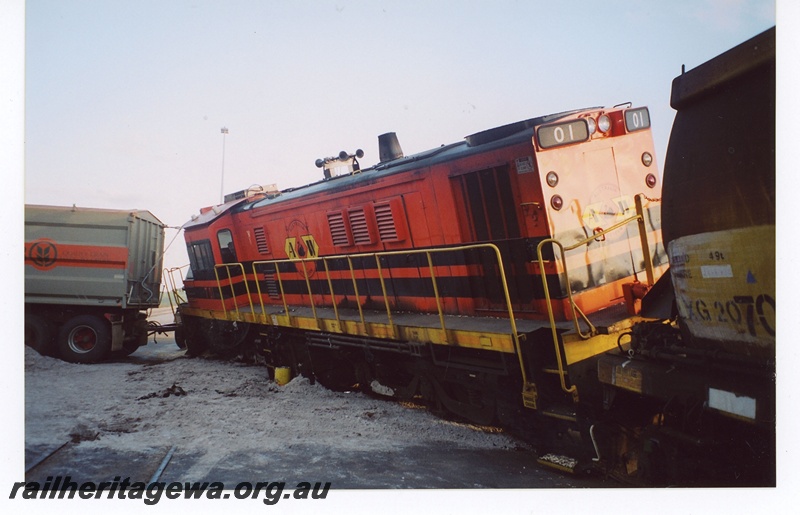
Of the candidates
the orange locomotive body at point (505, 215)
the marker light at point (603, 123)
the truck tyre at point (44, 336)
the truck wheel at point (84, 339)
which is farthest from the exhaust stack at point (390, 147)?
the truck wheel at point (84, 339)

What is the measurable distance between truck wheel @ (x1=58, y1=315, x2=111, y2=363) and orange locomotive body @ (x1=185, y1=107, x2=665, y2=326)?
15.9ft

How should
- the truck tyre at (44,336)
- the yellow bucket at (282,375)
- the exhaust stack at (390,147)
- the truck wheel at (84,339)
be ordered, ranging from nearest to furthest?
the exhaust stack at (390,147)
the yellow bucket at (282,375)
the truck tyre at (44,336)
the truck wheel at (84,339)

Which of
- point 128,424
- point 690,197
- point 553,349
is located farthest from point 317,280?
point 690,197

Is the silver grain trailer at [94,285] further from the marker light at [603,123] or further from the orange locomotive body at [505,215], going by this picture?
the marker light at [603,123]

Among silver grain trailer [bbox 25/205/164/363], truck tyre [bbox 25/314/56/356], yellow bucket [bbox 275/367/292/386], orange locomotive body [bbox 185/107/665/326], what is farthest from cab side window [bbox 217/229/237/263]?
truck tyre [bbox 25/314/56/356]

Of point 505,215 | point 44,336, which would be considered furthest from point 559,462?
point 44,336

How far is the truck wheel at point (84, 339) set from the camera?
28.8ft

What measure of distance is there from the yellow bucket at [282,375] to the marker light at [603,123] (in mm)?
5401

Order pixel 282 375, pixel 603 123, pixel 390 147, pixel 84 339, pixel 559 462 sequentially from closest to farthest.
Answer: pixel 559 462 < pixel 603 123 < pixel 390 147 < pixel 282 375 < pixel 84 339

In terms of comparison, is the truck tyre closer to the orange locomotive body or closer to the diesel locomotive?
the diesel locomotive

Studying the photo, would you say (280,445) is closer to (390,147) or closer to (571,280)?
(571,280)

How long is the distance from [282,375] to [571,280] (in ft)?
15.5

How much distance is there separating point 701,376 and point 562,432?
146 centimetres

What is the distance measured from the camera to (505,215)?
4.84m
